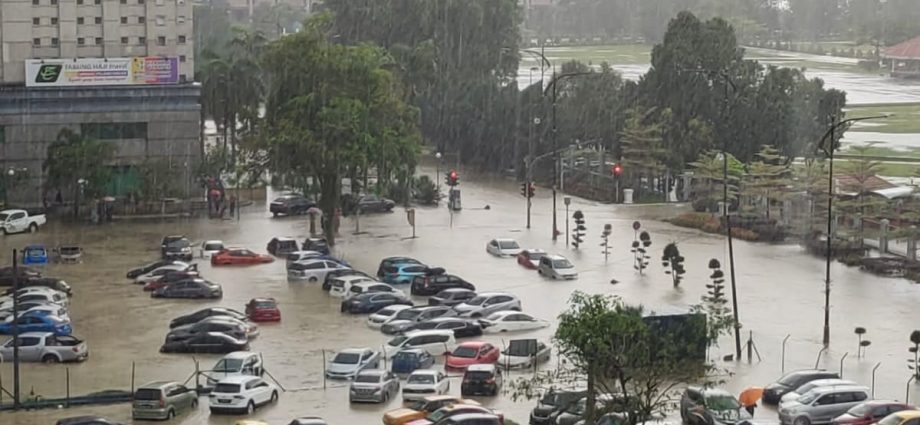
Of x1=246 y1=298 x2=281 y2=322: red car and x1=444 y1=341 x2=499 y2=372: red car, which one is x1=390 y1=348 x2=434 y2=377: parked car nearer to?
x1=444 y1=341 x2=499 y2=372: red car

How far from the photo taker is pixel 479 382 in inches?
802

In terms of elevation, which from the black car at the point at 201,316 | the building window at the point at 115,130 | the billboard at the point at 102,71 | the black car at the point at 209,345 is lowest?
the black car at the point at 209,345

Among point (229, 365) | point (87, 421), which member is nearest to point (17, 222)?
point (229, 365)

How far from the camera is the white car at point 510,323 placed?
81.3 feet

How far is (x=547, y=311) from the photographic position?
26.5 m

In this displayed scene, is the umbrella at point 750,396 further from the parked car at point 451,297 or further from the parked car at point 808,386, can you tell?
the parked car at point 451,297

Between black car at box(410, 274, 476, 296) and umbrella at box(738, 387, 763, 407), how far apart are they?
8.00m

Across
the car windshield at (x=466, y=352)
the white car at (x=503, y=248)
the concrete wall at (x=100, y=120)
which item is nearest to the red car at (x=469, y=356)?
the car windshield at (x=466, y=352)

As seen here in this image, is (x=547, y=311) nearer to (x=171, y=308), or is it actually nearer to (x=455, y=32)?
(x=171, y=308)

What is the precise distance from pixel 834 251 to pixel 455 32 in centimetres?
2423

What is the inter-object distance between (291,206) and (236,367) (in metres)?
16.8

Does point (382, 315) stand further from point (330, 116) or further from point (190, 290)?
point (330, 116)

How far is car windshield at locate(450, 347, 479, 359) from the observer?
2216 cm

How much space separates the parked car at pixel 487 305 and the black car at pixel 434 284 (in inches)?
66.2
